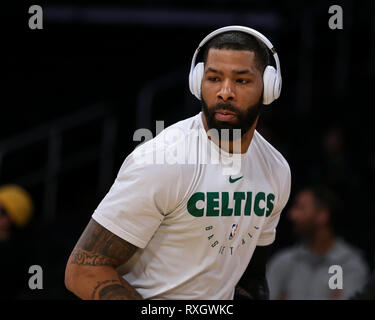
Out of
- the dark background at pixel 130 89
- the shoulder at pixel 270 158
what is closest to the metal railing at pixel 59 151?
the dark background at pixel 130 89

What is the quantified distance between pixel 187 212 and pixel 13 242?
321cm

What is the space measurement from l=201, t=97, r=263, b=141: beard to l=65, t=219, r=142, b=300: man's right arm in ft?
1.91

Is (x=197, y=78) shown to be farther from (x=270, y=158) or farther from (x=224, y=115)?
(x=270, y=158)

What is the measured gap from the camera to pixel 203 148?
296cm

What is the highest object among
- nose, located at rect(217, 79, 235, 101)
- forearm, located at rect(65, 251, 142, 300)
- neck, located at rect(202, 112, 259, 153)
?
nose, located at rect(217, 79, 235, 101)

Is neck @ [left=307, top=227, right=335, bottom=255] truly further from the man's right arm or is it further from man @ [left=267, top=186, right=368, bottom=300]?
the man's right arm

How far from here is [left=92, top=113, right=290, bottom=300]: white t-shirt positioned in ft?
9.14

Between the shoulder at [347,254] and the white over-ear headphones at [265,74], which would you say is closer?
the white over-ear headphones at [265,74]

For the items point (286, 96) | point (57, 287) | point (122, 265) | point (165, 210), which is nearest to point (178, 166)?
point (165, 210)

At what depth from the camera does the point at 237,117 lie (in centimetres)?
292

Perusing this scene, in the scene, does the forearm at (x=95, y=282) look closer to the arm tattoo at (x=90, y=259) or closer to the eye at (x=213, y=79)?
the arm tattoo at (x=90, y=259)

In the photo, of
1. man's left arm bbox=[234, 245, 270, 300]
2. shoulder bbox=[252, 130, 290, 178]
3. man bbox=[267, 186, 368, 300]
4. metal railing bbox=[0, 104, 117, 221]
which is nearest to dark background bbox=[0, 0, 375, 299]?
metal railing bbox=[0, 104, 117, 221]

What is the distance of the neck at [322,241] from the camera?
5535mm
